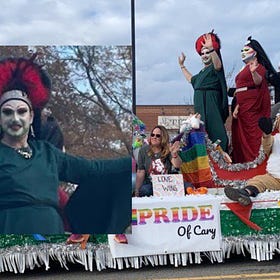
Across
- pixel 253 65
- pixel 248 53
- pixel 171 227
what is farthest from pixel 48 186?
pixel 248 53

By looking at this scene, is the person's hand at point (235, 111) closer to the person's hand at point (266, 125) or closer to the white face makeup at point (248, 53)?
the white face makeup at point (248, 53)

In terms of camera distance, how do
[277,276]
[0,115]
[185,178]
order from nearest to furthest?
[0,115], [277,276], [185,178]

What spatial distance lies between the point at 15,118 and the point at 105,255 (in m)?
1.58

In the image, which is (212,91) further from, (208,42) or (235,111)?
(208,42)

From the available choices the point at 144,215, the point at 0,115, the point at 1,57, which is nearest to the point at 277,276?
the point at 144,215

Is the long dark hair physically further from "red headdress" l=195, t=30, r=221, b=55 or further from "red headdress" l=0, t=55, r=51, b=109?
"red headdress" l=0, t=55, r=51, b=109

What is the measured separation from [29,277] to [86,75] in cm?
203

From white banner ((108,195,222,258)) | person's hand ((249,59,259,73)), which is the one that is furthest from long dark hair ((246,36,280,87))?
white banner ((108,195,222,258))

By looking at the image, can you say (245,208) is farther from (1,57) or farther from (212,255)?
(1,57)

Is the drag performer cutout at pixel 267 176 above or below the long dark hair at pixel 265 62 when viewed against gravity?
below

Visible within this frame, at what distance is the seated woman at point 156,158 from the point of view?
5191mm

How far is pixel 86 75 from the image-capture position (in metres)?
4.01

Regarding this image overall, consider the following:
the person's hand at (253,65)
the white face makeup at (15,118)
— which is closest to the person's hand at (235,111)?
the person's hand at (253,65)

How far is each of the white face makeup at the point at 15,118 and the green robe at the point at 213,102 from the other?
2933mm
